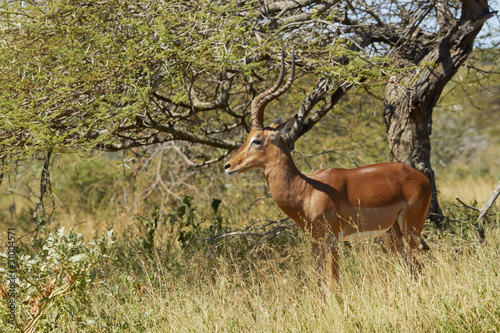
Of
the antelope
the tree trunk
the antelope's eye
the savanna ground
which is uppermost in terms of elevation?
the tree trunk

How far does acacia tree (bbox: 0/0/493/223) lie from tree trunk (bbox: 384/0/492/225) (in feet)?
0.04

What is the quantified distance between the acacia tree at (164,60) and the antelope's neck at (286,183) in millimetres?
917

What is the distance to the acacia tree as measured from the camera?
490 centimetres

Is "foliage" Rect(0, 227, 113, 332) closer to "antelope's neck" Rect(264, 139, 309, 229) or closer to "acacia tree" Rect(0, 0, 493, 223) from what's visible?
"acacia tree" Rect(0, 0, 493, 223)

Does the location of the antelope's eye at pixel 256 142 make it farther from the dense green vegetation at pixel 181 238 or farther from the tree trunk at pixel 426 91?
the tree trunk at pixel 426 91

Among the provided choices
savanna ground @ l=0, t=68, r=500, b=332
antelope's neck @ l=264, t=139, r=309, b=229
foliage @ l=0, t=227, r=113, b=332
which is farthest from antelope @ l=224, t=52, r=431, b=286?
foliage @ l=0, t=227, r=113, b=332

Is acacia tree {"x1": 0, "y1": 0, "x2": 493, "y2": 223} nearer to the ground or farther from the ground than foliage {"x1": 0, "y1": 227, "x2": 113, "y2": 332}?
farther from the ground

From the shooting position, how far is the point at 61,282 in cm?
398

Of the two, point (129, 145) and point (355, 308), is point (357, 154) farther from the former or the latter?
point (355, 308)

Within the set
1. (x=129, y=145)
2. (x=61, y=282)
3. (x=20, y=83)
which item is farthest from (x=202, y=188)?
(x=61, y=282)

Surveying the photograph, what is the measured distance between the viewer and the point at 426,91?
6074mm

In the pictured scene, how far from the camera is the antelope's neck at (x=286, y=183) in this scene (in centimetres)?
468

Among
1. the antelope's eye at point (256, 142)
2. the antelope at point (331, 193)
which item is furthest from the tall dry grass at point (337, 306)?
the antelope's eye at point (256, 142)

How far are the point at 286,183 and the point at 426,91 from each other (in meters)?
2.40
